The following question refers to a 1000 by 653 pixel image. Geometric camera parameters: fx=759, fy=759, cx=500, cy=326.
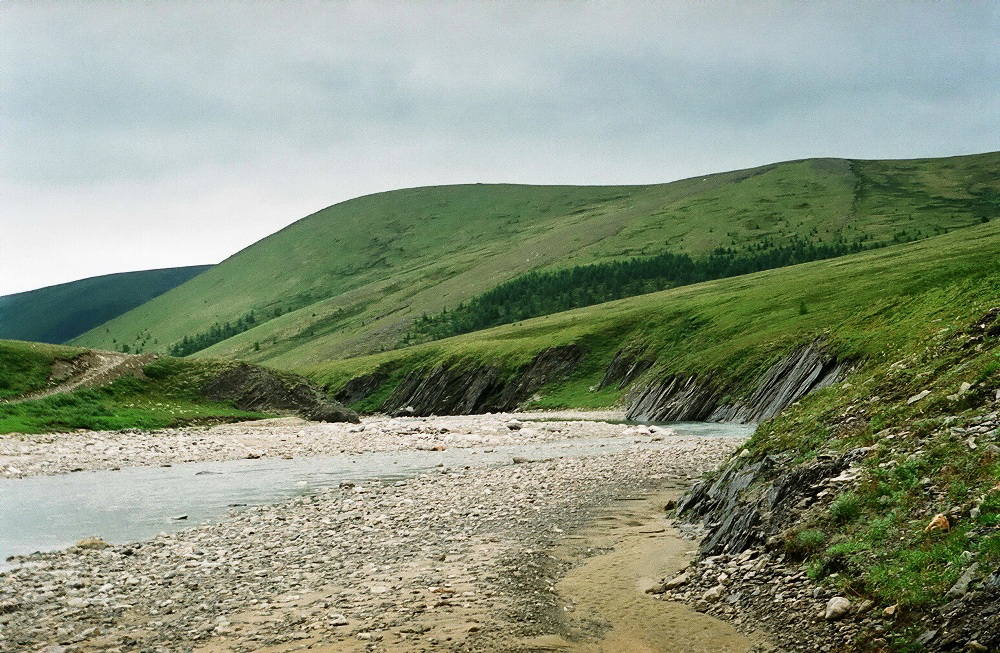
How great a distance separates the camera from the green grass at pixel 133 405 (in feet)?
193

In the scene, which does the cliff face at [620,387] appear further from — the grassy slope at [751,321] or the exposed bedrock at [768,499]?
the exposed bedrock at [768,499]

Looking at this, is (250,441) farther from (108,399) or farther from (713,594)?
(713,594)

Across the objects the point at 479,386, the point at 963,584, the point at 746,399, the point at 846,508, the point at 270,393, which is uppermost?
the point at 270,393

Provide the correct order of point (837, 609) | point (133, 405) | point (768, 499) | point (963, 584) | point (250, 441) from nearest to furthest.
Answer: point (963, 584) → point (837, 609) → point (768, 499) → point (250, 441) → point (133, 405)

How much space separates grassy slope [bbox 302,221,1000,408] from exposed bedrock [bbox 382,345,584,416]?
294 centimetres

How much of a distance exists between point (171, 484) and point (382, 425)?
41.0m

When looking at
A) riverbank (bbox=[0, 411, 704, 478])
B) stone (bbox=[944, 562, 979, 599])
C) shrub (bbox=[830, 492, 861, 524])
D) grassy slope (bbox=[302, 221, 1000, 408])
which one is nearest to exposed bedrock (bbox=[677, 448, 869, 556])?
shrub (bbox=[830, 492, 861, 524])

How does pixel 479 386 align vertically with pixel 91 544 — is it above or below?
below

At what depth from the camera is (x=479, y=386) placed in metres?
131

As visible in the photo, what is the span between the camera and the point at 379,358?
6555 inches

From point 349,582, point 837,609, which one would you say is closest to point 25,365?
point 349,582

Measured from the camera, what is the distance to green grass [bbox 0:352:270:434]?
58.8m

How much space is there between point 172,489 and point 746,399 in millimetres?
55349

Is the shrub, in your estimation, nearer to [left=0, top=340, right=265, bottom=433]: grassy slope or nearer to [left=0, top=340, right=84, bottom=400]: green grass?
[left=0, top=340, right=265, bottom=433]: grassy slope
